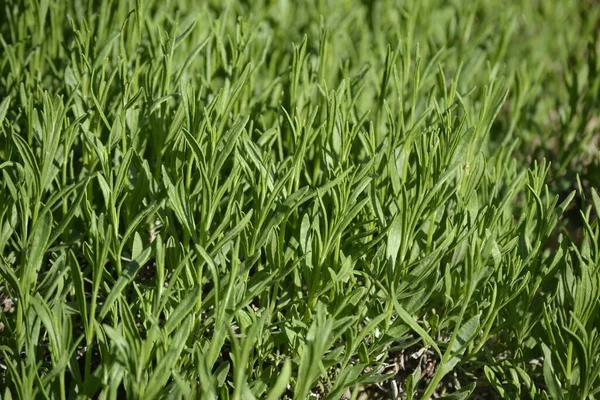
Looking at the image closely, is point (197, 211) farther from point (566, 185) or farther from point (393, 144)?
point (566, 185)

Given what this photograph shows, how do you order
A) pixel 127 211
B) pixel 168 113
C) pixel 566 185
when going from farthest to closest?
pixel 566 185 < pixel 168 113 < pixel 127 211

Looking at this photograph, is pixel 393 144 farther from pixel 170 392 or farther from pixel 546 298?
pixel 170 392

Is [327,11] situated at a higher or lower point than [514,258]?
higher

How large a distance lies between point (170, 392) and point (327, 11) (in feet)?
4.91

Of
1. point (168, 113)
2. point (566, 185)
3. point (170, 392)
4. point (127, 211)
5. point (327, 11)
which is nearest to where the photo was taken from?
point (170, 392)

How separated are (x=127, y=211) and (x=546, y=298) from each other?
80 centimetres

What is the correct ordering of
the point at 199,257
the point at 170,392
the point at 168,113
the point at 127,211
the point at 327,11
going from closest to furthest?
the point at 170,392, the point at 199,257, the point at 127,211, the point at 168,113, the point at 327,11

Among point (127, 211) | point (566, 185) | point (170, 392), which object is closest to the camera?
point (170, 392)

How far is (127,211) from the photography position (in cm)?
140

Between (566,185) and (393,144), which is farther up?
(393,144)

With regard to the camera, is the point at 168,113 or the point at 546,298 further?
the point at 168,113

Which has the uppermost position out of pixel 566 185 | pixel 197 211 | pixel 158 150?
pixel 158 150

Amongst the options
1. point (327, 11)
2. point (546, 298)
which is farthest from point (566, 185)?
point (327, 11)

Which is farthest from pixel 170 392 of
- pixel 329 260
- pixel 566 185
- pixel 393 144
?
pixel 566 185
